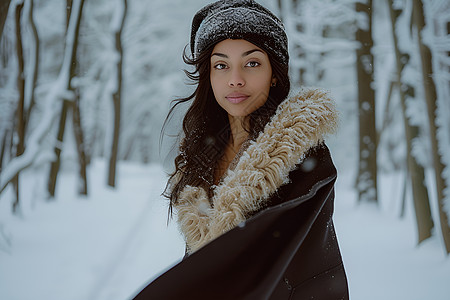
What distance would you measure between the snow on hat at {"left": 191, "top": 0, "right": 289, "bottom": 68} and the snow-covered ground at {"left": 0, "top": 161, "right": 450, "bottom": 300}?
1.10 metres

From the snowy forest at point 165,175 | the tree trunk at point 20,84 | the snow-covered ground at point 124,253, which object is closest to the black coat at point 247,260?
the snowy forest at point 165,175

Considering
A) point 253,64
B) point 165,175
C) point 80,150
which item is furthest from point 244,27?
point 80,150

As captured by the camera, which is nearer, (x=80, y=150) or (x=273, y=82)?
Result: (x=273, y=82)

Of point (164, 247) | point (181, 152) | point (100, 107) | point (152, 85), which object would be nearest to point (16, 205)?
point (164, 247)

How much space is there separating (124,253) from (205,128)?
4.14 m

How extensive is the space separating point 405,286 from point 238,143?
2.85 metres

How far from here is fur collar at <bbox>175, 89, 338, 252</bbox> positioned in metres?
1.19

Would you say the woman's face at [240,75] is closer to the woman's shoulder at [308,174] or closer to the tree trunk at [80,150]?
the woman's shoulder at [308,174]

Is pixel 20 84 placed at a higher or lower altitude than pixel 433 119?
higher

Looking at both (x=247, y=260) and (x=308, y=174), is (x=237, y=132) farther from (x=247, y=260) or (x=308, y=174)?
(x=247, y=260)

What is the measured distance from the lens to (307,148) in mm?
1189

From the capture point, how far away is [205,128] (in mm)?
1790

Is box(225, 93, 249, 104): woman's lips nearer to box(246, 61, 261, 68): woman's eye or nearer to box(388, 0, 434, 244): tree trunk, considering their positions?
box(246, 61, 261, 68): woman's eye

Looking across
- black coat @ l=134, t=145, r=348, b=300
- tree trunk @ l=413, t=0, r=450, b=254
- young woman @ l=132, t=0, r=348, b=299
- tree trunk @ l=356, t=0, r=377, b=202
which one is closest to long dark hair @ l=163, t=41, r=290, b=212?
young woman @ l=132, t=0, r=348, b=299
